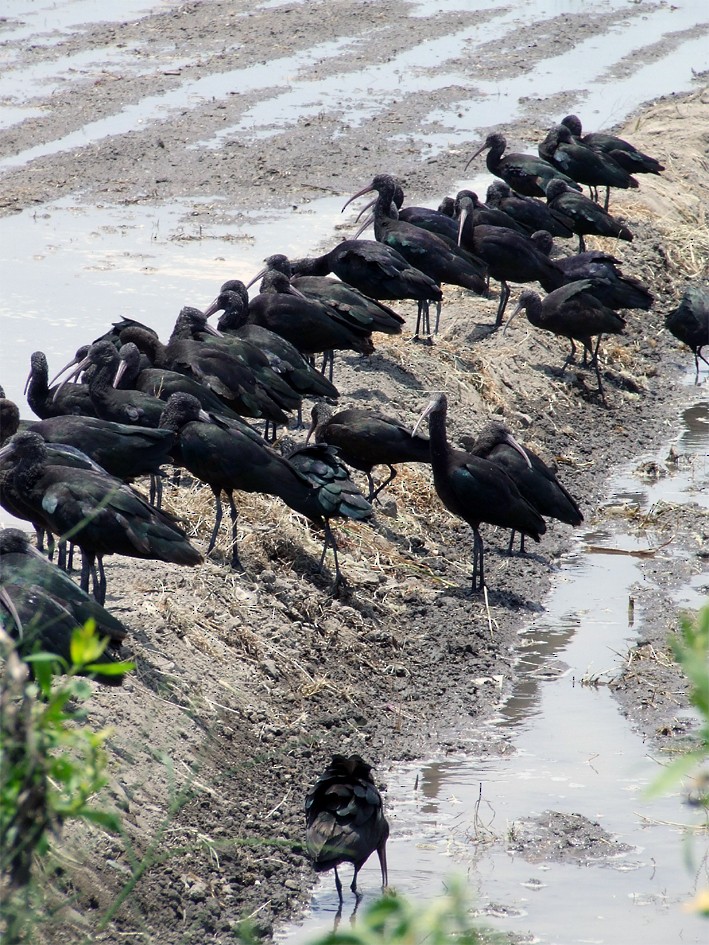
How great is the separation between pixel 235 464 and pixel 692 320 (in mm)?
6665

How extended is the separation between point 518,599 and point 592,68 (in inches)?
793

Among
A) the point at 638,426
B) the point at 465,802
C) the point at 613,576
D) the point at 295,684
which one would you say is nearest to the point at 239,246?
the point at 638,426

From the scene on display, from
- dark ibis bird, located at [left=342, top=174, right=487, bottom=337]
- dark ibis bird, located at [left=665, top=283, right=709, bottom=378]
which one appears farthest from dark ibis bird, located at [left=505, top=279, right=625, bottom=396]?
dark ibis bird, located at [left=665, top=283, right=709, bottom=378]

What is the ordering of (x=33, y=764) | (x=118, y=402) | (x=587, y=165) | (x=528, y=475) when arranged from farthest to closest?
(x=587, y=165) → (x=528, y=475) → (x=118, y=402) → (x=33, y=764)

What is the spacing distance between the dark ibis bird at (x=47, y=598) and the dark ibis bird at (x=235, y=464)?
6.46 ft

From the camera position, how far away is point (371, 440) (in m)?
8.84

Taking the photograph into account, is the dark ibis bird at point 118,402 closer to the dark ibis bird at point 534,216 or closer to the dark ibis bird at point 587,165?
the dark ibis bird at point 534,216

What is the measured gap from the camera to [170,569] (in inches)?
303

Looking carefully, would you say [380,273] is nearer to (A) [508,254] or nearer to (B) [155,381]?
(A) [508,254]

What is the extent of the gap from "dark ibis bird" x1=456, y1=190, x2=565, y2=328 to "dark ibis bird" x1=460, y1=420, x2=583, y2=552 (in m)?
3.74

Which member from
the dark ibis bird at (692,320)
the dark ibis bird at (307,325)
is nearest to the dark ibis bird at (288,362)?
the dark ibis bird at (307,325)

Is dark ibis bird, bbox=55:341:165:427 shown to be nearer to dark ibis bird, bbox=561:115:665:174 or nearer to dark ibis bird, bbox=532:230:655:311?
dark ibis bird, bbox=532:230:655:311

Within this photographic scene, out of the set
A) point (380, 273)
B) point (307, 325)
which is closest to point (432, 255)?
point (380, 273)

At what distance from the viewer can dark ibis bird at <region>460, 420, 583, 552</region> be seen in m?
9.08
